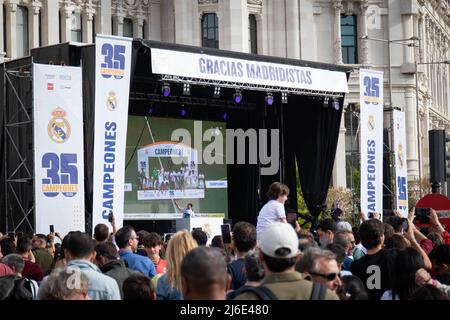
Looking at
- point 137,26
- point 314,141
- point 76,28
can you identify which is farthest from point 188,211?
point 137,26

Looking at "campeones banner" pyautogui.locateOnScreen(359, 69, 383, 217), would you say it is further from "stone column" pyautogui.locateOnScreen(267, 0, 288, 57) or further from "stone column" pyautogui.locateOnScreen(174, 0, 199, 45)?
"stone column" pyautogui.locateOnScreen(267, 0, 288, 57)

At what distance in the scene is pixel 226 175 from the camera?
1379 inches

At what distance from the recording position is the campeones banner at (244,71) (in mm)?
26406

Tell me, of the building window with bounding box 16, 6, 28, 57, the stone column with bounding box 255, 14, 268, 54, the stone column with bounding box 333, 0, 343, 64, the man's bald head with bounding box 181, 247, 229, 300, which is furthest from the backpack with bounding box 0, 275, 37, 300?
the stone column with bounding box 333, 0, 343, 64

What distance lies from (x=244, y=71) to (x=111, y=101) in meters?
5.01

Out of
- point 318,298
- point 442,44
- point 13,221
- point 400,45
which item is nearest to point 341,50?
point 400,45

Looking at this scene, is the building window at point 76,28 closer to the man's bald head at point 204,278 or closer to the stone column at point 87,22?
the stone column at point 87,22

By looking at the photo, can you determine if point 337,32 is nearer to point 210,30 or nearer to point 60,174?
point 210,30

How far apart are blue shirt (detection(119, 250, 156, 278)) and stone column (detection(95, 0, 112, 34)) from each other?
47.9 m

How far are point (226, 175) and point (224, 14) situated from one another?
96.1 feet

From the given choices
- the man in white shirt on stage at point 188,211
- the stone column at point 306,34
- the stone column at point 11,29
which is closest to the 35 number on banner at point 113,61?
the man in white shirt on stage at point 188,211

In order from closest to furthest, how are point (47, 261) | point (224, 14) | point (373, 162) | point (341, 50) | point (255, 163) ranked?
point (47, 261) → point (373, 162) → point (255, 163) → point (224, 14) → point (341, 50)

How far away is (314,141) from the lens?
108 ft

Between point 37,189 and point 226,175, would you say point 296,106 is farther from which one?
point 37,189
